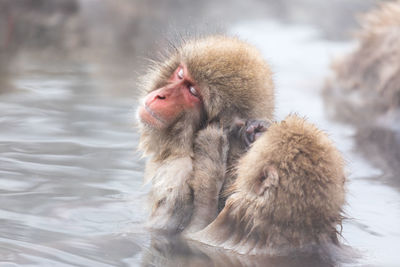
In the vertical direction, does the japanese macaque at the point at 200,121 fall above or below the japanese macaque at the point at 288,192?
above

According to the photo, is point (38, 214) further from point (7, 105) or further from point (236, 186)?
point (7, 105)

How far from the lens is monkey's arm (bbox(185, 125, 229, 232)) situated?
3305 millimetres

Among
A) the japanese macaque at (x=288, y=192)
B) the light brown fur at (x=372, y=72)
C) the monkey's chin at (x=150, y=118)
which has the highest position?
the light brown fur at (x=372, y=72)

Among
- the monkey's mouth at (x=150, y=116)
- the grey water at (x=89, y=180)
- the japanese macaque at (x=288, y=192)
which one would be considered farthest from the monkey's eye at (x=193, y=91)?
the grey water at (x=89, y=180)

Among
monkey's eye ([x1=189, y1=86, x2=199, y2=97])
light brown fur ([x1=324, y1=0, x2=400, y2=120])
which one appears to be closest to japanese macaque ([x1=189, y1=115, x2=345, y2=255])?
monkey's eye ([x1=189, y1=86, x2=199, y2=97])

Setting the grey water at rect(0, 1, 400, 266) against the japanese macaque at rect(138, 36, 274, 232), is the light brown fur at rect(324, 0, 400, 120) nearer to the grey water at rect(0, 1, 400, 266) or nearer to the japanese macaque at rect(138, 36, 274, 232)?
the grey water at rect(0, 1, 400, 266)

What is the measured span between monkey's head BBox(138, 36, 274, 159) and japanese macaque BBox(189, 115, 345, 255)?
0.34 m

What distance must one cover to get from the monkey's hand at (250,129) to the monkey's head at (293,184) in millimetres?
211

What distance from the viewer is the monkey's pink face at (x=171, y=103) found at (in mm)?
3482

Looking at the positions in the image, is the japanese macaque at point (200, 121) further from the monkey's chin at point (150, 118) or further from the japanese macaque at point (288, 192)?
the japanese macaque at point (288, 192)

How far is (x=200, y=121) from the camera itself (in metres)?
3.51

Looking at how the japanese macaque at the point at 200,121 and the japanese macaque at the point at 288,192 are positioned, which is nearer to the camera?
the japanese macaque at the point at 288,192

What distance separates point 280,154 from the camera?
302cm

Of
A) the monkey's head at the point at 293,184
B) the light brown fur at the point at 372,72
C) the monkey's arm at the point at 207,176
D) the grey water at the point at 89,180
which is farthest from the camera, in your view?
the light brown fur at the point at 372,72
